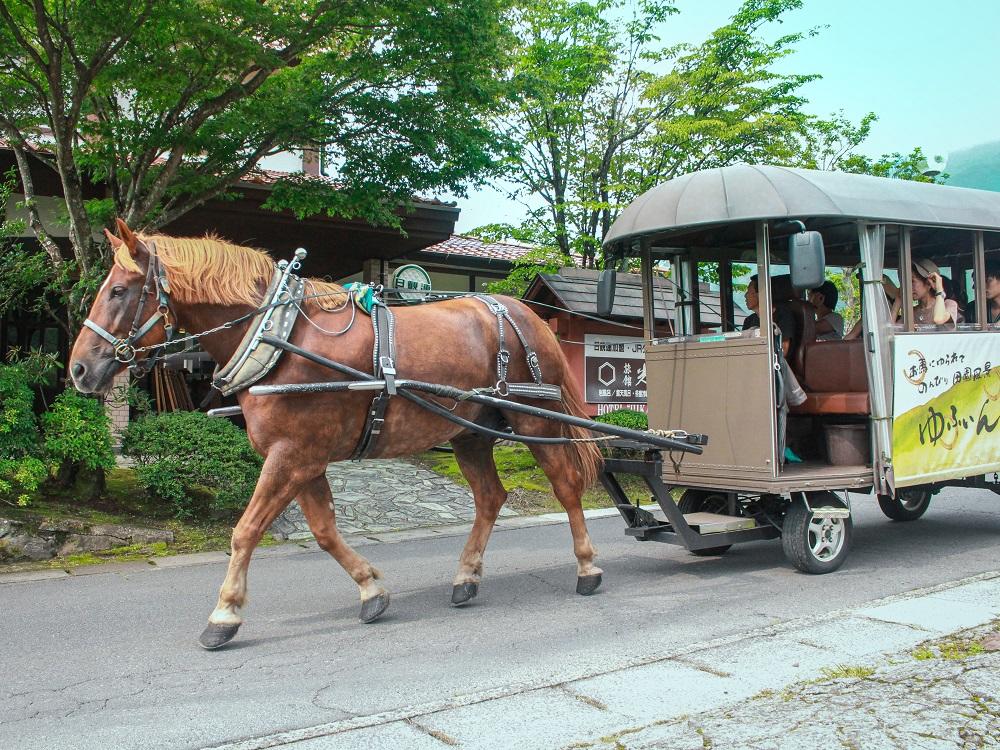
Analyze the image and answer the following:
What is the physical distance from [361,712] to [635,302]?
870 centimetres

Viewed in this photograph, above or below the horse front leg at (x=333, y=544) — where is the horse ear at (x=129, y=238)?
above

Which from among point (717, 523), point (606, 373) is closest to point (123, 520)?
point (717, 523)

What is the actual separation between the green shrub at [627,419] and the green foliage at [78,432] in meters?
5.41

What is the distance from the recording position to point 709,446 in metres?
6.29

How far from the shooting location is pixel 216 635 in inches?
178

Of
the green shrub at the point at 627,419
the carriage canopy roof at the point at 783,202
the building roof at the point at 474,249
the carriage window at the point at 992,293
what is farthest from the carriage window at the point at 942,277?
the building roof at the point at 474,249

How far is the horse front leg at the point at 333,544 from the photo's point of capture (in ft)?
16.6

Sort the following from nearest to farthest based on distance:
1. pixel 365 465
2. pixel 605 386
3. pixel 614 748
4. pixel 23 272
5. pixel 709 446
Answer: pixel 614 748 → pixel 709 446 → pixel 23 272 → pixel 605 386 → pixel 365 465

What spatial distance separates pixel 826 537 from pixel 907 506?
8.83 feet

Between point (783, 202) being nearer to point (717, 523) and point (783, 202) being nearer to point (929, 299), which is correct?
point (929, 299)

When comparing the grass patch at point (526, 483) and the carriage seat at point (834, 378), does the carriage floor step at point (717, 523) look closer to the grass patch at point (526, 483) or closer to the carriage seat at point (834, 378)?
the carriage seat at point (834, 378)

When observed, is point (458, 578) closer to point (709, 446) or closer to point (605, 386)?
point (709, 446)

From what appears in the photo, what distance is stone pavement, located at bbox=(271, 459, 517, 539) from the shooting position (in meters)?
8.83

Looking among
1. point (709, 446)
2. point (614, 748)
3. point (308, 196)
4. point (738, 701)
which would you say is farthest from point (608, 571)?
point (308, 196)
